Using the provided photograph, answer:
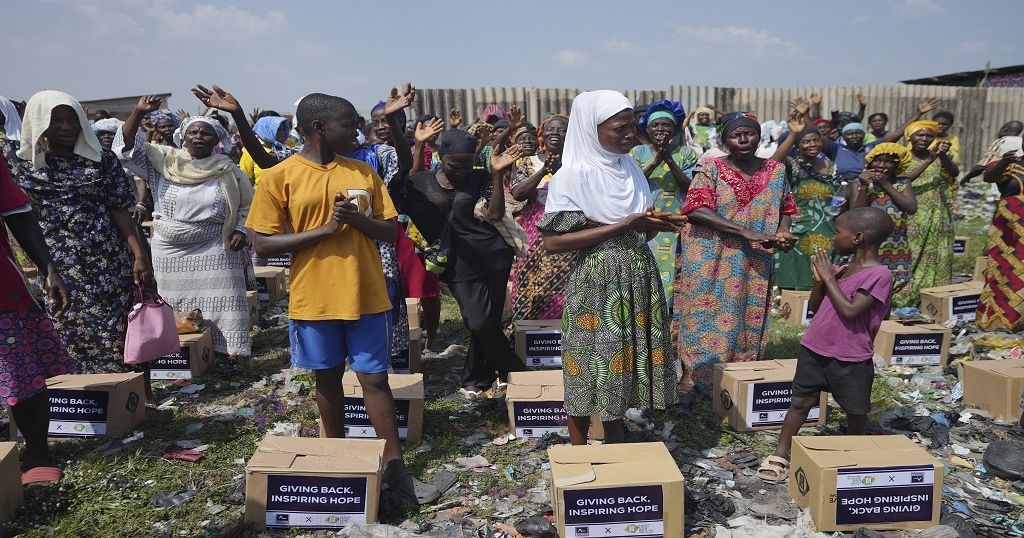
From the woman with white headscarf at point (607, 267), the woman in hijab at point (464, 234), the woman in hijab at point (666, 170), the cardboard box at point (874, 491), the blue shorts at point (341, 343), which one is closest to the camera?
the cardboard box at point (874, 491)

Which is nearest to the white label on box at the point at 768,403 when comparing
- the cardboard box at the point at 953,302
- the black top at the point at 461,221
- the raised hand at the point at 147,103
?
the black top at the point at 461,221

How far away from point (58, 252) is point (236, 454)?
Result: 1812 mm

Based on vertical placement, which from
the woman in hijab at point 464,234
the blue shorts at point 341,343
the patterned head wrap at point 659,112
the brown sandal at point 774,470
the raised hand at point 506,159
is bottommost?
the brown sandal at point 774,470

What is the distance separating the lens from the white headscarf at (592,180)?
3170 mm

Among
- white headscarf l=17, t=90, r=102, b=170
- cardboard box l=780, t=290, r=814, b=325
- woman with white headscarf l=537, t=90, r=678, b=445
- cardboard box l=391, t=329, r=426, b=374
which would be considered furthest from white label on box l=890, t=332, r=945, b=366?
white headscarf l=17, t=90, r=102, b=170

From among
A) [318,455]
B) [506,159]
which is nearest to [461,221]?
[506,159]

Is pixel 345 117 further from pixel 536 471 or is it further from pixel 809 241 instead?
pixel 809 241

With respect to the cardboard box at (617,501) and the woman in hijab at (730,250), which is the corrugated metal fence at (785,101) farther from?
the cardboard box at (617,501)

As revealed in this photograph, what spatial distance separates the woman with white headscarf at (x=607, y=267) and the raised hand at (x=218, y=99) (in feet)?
7.12

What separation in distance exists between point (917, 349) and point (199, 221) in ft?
19.9

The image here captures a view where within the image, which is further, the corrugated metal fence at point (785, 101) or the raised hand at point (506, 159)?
the corrugated metal fence at point (785, 101)

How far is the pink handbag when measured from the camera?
4539 millimetres

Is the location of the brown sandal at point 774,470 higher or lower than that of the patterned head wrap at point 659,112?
lower

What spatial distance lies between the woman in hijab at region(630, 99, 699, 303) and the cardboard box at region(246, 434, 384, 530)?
11.0 ft
